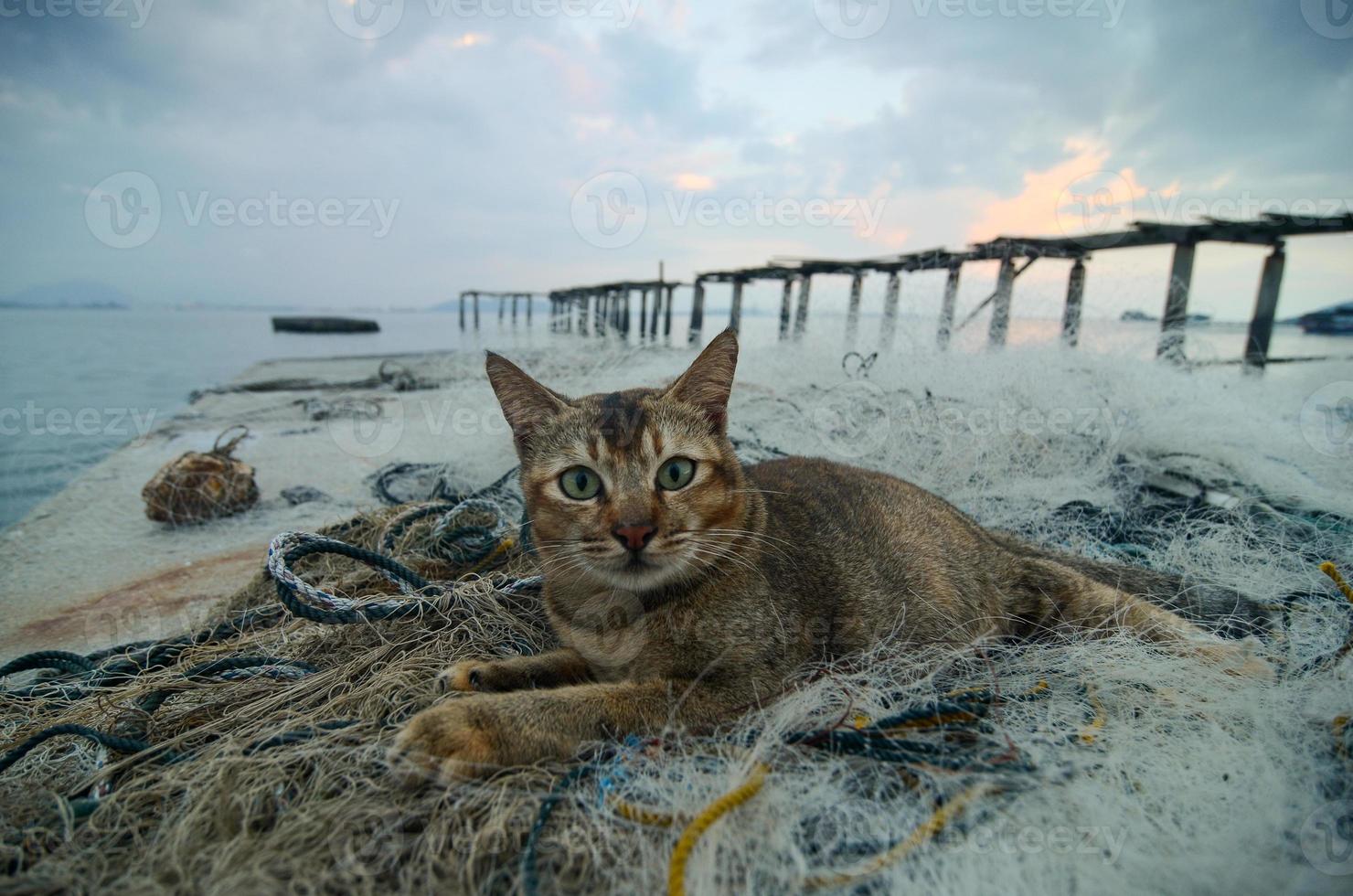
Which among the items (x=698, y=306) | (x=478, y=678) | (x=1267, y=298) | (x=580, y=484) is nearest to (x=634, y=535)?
(x=580, y=484)

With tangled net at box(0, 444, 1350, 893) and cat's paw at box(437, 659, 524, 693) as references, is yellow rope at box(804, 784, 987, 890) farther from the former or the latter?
cat's paw at box(437, 659, 524, 693)

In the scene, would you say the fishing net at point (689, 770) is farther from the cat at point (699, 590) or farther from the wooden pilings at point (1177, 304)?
the wooden pilings at point (1177, 304)

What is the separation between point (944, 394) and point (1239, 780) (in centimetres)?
346

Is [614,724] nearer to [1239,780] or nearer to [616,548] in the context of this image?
[616,548]

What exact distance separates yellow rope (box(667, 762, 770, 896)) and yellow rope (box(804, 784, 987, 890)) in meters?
0.20

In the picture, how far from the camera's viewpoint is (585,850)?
1365 mm

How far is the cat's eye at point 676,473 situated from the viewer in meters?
2.18

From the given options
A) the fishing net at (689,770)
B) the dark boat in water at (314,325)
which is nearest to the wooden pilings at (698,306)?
the fishing net at (689,770)

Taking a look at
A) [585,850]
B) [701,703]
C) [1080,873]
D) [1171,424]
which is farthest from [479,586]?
[1171,424]

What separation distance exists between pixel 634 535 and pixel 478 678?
68 centimetres

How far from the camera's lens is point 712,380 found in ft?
7.83

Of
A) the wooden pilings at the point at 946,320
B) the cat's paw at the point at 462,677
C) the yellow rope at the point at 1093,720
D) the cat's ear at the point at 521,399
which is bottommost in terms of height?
the cat's paw at the point at 462,677

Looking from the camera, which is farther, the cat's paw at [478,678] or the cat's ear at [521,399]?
the cat's ear at [521,399]

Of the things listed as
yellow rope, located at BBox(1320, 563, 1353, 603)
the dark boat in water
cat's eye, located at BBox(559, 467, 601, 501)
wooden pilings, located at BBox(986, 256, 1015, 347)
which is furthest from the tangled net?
the dark boat in water
